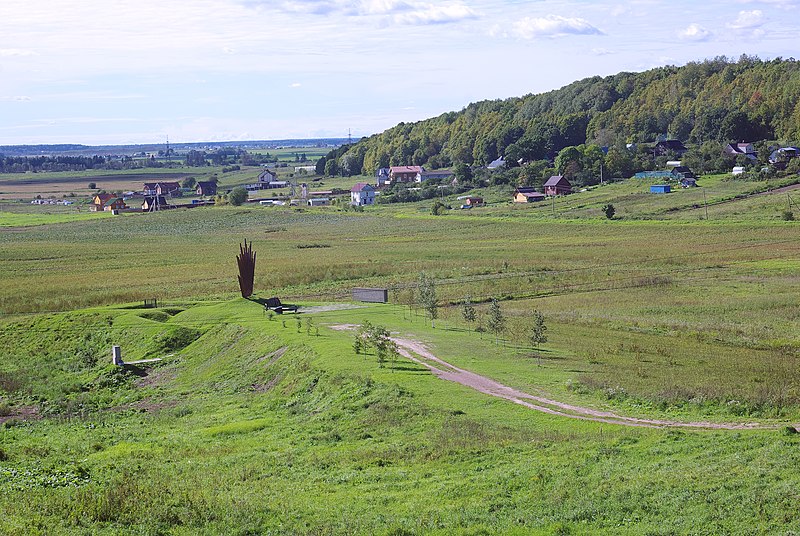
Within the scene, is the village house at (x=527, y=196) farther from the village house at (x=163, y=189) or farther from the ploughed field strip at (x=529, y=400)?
the ploughed field strip at (x=529, y=400)

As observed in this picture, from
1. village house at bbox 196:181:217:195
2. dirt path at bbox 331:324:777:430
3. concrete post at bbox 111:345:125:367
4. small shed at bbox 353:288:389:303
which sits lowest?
concrete post at bbox 111:345:125:367

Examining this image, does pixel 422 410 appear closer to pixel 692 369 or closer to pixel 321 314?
pixel 692 369

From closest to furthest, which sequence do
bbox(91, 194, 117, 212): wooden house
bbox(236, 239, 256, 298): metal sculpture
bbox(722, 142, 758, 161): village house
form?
bbox(236, 239, 256, 298): metal sculpture < bbox(722, 142, 758, 161): village house < bbox(91, 194, 117, 212): wooden house

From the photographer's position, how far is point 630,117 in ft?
521

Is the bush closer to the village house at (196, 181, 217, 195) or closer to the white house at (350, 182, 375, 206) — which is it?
the white house at (350, 182, 375, 206)


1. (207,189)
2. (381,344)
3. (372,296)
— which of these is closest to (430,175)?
(207,189)

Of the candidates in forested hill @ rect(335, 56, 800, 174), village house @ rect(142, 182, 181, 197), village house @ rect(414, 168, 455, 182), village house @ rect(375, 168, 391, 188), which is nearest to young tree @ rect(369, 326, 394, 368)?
forested hill @ rect(335, 56, 800, 174)

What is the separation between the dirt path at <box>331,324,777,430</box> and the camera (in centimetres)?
2052

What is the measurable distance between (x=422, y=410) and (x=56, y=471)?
27.0 ft

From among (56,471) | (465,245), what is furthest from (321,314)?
(465,245)

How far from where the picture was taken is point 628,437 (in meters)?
19.2

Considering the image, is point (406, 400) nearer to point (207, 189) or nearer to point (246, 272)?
point (246, 272)

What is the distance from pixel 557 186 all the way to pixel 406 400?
315ft

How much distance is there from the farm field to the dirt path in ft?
1.13
